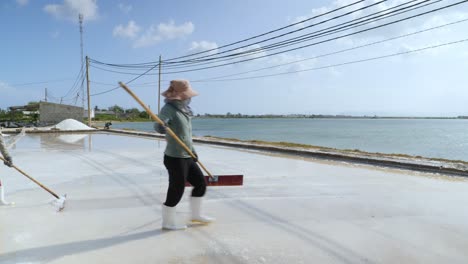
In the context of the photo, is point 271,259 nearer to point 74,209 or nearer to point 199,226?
point 199,226

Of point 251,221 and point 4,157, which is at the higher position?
point 4,157

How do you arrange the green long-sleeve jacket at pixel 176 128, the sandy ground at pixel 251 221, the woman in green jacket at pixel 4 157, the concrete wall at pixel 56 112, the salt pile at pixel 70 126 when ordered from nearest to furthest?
the sandy ground at pixel 251 221 < the green long-sleeve jacket at pixel 176 128 < the woman in green jacket at pixel 4 157 < the salt pile at pixel 70 126 < the concrete wall at pixel 56 112

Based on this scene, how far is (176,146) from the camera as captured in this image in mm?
3090

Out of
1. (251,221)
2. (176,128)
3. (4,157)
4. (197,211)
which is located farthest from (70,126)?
(251,221)

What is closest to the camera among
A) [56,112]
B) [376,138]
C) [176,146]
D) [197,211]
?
[176,146]

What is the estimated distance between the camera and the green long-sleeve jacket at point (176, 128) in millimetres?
3094

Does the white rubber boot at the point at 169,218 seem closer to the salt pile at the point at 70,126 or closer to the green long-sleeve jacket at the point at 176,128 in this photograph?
the green long-sleeve jacket at the point at 176,128

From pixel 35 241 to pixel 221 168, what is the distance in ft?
14.8

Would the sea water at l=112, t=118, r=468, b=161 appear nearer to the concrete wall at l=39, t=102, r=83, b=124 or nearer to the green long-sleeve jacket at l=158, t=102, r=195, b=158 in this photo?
the concrete wall at l=39, t=102, r=83, b=124

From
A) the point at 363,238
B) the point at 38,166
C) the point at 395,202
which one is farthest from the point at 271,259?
the point at 38,166

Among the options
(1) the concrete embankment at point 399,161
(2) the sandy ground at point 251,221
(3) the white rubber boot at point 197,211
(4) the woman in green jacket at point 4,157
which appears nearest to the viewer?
(2) the sandy ground at point 251,221

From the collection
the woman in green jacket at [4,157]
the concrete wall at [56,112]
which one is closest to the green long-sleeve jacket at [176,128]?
the woman in green jacket at [4,157]

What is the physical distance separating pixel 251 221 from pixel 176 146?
45.3 inches

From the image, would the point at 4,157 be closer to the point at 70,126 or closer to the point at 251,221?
the point at 251,221
